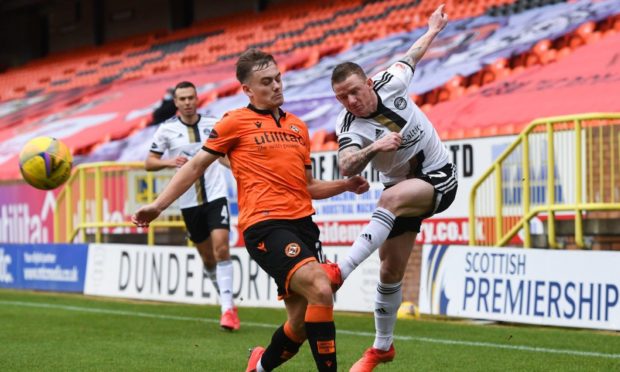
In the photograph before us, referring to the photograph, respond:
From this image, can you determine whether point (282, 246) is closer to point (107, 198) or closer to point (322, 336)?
point (322, 336)

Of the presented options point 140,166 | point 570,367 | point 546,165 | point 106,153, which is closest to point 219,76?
point 106,153

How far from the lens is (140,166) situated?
15672 mm

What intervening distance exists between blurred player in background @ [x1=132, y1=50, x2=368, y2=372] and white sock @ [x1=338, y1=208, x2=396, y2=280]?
0.29 m

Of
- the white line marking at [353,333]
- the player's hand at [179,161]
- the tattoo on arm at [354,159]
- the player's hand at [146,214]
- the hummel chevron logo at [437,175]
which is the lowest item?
the white line marking at [353,333]

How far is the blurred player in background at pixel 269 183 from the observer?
591 centimetres

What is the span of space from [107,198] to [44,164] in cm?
622

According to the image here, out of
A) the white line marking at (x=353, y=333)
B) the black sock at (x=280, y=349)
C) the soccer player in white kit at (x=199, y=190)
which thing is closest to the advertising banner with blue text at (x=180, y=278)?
the white line marking at (x=353, y=333)

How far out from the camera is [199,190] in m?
10.6

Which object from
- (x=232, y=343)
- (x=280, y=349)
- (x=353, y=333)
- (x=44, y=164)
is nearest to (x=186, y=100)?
(x=44, y=164)

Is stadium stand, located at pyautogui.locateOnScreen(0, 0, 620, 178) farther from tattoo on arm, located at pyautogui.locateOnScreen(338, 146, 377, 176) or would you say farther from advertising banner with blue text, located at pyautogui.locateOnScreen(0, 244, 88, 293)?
tattoo on arm, located at pyautogui.locateOnScreen(338, 146, 377, 176)

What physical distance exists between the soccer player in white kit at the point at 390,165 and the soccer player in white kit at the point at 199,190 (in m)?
3.51

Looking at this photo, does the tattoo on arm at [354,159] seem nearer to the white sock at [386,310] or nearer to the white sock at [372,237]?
the white sock at [372,237]

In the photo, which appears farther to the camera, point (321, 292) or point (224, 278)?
point (224, 278)

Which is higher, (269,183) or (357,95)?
(357,95)
